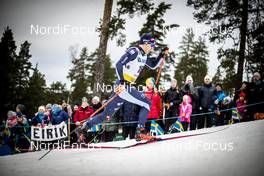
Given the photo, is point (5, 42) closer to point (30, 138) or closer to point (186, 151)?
point (30, 138)

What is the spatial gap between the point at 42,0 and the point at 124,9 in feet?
11.9

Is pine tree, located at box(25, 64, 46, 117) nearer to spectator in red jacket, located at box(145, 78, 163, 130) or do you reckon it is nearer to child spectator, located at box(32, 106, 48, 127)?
child spectator, located at box(32, 106, 48, 127)

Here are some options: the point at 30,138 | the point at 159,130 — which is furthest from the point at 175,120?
the point at 30,138

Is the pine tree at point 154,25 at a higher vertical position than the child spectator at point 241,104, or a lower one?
higher

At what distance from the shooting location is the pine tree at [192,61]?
110 ft

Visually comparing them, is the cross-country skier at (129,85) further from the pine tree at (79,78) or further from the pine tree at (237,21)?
the pine tree at (79,78)

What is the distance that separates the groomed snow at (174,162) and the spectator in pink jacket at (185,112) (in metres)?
2.75

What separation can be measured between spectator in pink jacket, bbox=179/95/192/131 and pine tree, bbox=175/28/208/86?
25.3m

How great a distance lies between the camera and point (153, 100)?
7473 mm

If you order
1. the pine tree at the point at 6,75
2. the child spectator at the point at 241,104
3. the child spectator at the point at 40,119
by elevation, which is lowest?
the child spectator at the point at 40,119

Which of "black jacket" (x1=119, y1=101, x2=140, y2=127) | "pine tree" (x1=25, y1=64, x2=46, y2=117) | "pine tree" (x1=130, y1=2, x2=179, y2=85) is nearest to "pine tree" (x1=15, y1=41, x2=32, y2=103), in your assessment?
"pine tree" (x1=25, y1=64, x2=46, y2=117)

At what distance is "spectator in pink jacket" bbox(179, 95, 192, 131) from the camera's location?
7.34m

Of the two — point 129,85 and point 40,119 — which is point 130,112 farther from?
point 40,119

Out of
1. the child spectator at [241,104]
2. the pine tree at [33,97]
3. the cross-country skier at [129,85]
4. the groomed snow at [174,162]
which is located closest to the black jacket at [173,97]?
the child spectator at [241,104]
